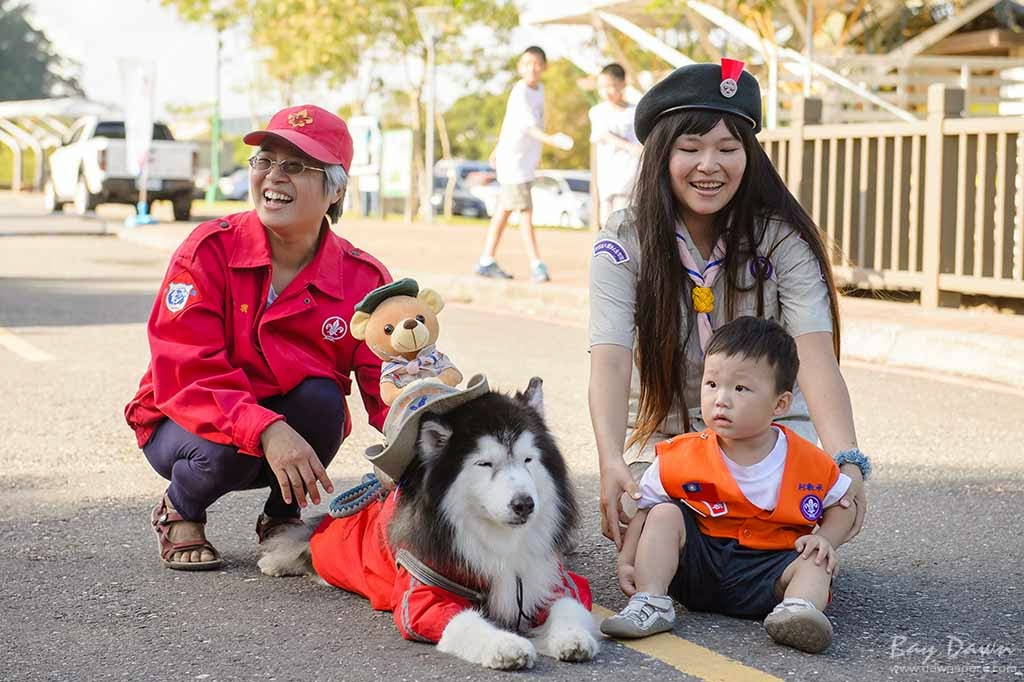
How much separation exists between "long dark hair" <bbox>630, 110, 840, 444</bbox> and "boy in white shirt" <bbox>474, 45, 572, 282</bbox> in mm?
8557

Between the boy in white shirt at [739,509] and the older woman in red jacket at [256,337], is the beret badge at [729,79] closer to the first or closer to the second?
the boy in white shirt at [739,509]

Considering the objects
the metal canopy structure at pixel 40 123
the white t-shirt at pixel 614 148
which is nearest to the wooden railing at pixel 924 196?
the white t-shirt at pixel 614 148

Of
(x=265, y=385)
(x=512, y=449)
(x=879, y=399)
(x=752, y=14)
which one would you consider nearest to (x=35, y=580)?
(x=265, y=385)

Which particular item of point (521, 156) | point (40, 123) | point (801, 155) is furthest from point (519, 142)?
point (40, 123)

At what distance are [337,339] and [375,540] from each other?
0.77 m

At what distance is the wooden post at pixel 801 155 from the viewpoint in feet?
40.7

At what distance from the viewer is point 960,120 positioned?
10.6 meters

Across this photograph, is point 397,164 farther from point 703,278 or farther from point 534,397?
point 534,397

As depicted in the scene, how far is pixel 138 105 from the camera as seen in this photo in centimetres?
2438

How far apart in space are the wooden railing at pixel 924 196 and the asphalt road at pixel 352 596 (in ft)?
8.77

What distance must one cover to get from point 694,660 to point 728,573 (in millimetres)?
395

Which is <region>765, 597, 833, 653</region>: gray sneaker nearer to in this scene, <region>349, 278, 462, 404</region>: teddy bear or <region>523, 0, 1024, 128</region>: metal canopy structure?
<region>349, 278, 462, 404</region>: teddy bear

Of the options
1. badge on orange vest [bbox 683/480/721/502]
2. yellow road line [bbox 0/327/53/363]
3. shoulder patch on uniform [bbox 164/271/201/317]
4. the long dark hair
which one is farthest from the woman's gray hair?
yellow road line [bbox 0/327/53/363]

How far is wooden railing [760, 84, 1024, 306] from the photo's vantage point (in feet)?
33.9
